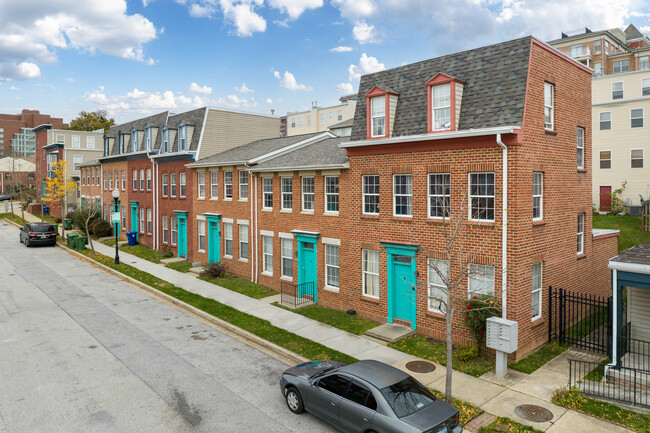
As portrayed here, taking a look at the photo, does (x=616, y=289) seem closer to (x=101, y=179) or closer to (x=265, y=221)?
(x=265, y=221)

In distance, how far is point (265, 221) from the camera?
23.0m

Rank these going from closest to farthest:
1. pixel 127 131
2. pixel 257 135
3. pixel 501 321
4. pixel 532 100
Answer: pixel 501 321
pixel 532 100
pixel 257 135
pixel 127 131

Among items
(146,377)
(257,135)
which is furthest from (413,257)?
(257,135)

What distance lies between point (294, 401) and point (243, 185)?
16136 millimetres

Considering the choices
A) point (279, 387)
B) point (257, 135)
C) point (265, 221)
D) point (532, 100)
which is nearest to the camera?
point (279, 387)

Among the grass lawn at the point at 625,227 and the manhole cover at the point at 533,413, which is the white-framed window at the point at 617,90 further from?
the manhole cover at the point at 533,413

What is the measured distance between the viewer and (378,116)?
55.7ft

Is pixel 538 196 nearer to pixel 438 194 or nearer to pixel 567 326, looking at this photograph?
pixel 438 194

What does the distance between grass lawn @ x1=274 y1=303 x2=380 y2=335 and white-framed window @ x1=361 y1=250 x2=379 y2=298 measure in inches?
45.1

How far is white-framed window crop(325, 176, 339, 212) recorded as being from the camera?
19.3 meters

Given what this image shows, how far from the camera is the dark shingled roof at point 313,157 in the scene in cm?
1955

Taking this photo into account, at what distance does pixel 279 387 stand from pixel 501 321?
6.63 metres

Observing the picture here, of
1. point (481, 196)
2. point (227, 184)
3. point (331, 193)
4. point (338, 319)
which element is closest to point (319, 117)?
point (227, 184)

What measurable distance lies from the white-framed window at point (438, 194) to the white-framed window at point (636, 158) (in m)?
31.4
